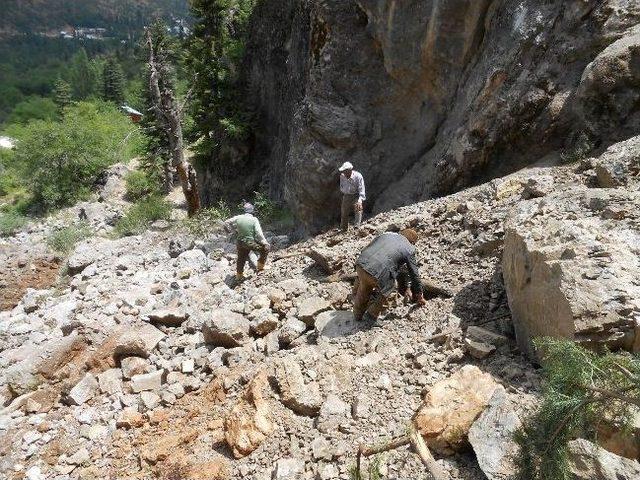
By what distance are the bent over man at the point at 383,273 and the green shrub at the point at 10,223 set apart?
20.4 meters

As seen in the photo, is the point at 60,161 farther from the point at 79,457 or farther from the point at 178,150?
the point at 79,457

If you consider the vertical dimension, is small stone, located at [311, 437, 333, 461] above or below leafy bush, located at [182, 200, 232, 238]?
above

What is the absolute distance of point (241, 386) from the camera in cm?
657

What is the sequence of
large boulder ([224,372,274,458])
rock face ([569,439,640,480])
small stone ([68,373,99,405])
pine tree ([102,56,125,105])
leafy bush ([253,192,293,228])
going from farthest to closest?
pine tree ([102,56,125,105]) → leafy bush ([253,192,293,228]) → small stone ([68,373,99,405]) → large boulder ([224,372,274,458]) → rock face ([569,439,640,480])

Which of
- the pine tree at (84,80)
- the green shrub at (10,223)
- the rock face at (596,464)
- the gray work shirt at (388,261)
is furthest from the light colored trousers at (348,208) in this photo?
the pine tree at (84,80)

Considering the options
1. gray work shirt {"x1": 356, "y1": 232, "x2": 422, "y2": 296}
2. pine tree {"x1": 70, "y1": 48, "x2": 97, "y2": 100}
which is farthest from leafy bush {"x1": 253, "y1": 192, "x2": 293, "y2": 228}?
pine tree {"x1": 70, "y1": 48, "x2": 97, "y2": 100}

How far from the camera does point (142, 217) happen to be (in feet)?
54.7

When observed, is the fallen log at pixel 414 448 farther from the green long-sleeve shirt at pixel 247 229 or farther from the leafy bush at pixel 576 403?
the green long-sleeve shirt at pixel 247 229

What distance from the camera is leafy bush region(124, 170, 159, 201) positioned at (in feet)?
85.0

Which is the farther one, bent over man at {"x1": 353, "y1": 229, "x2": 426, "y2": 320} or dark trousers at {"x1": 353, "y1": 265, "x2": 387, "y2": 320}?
dark trousers at {"x1": 353, "y1": 265, "x2": 387, "y2": 320}

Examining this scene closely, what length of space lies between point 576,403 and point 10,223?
24.6 m

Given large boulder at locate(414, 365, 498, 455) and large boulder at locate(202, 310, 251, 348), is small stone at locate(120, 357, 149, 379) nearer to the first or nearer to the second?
large boulder at locate(202, 310, 251, 348)

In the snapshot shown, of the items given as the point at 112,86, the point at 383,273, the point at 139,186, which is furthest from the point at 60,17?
the point at 383,273

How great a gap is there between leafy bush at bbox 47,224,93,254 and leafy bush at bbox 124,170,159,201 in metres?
7.39
